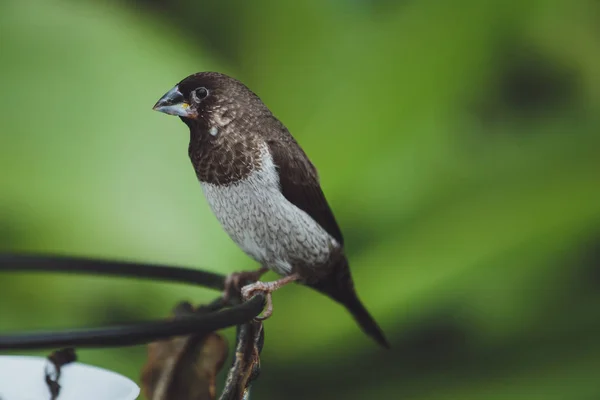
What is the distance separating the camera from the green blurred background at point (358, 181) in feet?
3.90

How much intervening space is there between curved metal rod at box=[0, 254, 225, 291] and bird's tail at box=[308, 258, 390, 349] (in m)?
0.16

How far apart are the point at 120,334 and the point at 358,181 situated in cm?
77

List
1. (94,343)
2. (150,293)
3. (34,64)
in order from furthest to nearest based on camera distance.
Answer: (34,64) → (150,293) → (94,343)

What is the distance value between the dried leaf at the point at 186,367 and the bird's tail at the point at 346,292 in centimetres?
11

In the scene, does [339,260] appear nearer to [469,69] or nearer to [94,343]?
[94,343]

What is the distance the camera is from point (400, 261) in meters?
1.23

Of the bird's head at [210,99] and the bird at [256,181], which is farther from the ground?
the bird's head at [210,99]

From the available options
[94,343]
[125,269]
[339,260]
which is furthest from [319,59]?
[94,343]

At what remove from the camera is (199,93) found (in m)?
0.60

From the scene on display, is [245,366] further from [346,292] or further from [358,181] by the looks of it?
[358,181]

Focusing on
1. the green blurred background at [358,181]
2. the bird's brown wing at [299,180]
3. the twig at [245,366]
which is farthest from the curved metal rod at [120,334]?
the green blurred background at [358,181]

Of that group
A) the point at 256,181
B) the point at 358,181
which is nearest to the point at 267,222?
the point at 256,181

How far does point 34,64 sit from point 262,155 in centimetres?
78

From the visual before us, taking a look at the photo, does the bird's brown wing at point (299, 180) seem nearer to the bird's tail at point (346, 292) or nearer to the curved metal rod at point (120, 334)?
the bird's tail at point (346, 292)
